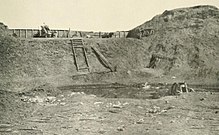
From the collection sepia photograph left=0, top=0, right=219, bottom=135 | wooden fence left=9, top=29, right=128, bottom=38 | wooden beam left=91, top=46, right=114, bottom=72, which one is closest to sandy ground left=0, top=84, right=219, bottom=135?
sepia photograph left=0, top=0, right=219, bottom=135

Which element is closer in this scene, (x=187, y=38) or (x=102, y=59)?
(x=102, y=59)

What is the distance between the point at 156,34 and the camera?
34.4m

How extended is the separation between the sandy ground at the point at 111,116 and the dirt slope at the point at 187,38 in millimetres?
11848

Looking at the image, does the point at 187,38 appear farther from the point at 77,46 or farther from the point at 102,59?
the point at 77,46

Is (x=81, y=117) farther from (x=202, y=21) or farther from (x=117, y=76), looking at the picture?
(x=202, y=21)

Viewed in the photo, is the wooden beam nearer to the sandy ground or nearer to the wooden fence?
the wooden fence

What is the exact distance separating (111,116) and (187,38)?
67.4 feet

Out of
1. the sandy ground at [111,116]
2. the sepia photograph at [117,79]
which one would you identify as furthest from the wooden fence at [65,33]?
the sandy ground at [111,116]

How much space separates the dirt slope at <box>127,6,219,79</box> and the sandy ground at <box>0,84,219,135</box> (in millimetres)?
11848

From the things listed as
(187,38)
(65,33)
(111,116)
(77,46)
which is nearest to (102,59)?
(77,46)

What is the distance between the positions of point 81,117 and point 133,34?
2526cm

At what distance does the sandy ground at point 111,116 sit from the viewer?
1117cm

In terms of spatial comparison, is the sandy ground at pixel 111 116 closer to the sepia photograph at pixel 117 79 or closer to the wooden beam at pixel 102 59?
the sepia photograph at pixel 117 79

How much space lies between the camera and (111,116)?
12.8 m
